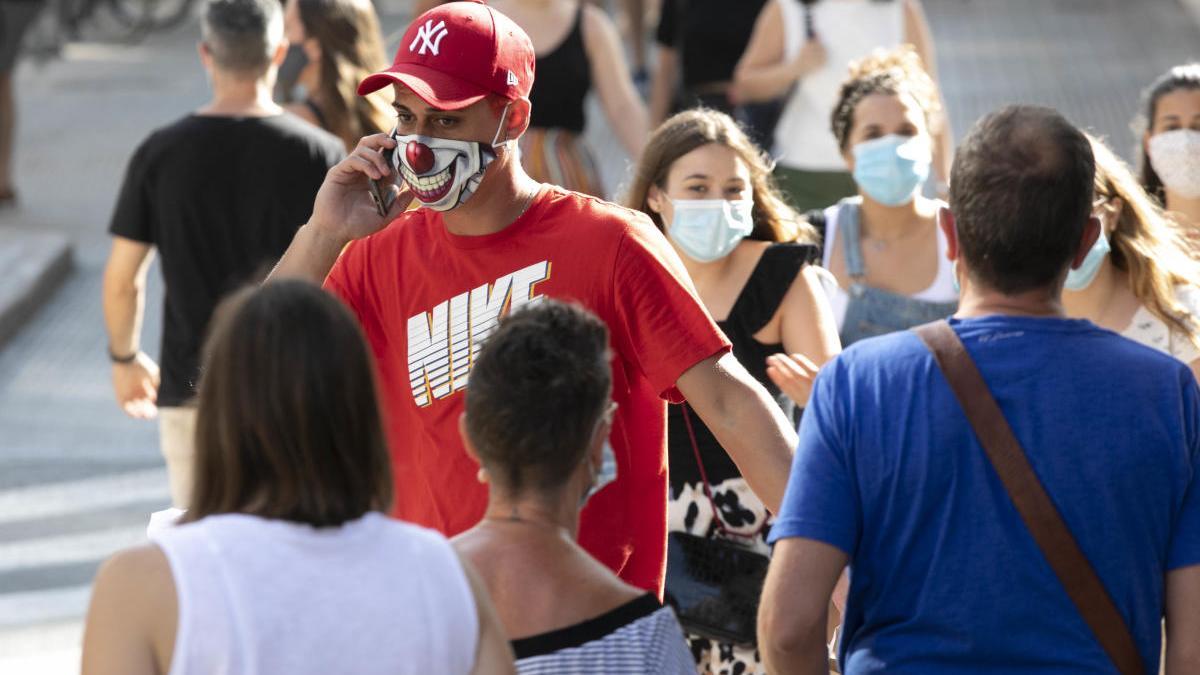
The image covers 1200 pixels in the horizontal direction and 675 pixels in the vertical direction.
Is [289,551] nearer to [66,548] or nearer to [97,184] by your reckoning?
[66,548]

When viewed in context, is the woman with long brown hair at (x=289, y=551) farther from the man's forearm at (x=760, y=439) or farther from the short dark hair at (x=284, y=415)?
the man's forearm at (x=760, y=439)

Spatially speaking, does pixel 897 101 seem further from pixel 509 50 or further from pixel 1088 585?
pixel 1088 585

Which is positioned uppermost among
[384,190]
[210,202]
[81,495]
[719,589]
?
[384,190]

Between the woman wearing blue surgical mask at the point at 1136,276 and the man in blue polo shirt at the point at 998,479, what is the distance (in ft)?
5.70

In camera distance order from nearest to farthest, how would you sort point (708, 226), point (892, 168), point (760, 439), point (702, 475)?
point (760, 439), point (702, 475), point (708, 226), point (892, 168)

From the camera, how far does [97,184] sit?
1345 centimetres

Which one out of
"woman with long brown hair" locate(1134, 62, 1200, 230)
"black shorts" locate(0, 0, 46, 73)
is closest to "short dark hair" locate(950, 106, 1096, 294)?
"woman with long brown hair" locate(1134, 62, 1200, 230)

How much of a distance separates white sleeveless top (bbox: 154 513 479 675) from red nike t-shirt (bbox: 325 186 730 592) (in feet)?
3.57

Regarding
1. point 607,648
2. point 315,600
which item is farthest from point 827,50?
point 315,600

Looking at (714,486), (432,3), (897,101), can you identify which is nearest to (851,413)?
(714,486)

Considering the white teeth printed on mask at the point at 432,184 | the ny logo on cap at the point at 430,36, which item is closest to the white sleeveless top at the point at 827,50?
the ny logo on cap at the point at 430,36

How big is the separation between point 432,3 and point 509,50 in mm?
4004

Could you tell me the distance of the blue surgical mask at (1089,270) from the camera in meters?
4.52

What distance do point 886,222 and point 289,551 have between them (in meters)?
3.60
